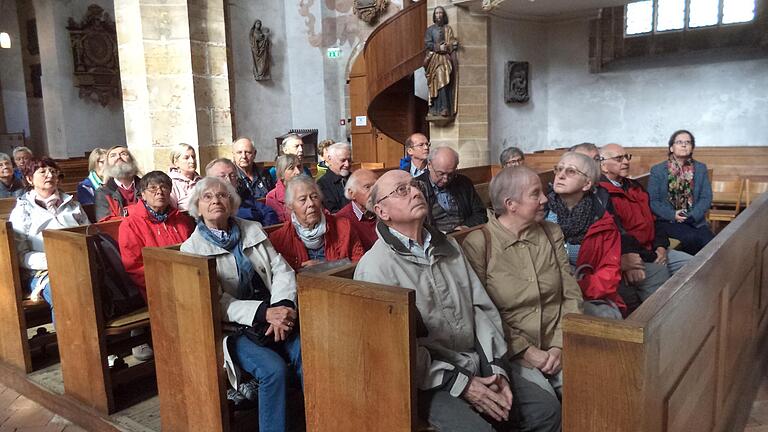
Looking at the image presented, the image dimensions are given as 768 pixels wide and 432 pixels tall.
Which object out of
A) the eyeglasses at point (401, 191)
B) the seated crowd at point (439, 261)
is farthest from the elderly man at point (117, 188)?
the eyeglasses at point (401, 191)

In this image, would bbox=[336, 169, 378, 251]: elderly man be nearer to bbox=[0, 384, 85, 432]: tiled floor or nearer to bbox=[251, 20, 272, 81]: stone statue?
bbox=[0, 384, 85, 432]: tiled floor

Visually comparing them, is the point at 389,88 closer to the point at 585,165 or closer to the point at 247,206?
the point at 247,206

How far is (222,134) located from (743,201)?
554cm

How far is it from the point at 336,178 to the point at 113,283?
1900 millimetres

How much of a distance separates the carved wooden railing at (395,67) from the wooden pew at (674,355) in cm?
693

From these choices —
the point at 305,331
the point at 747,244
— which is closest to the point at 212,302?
the point at 305,331

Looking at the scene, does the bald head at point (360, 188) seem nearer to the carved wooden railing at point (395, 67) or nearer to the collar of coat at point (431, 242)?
the collar of coat at point (431, 242)

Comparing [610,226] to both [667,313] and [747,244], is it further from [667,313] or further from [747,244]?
[667,313]

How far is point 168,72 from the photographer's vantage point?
5793 mm

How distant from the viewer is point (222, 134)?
20.4 ft

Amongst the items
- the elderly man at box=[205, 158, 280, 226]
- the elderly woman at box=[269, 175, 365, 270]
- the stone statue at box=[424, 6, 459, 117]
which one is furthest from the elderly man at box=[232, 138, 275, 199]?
the stone statue at box=[424, 6, 459, 117]

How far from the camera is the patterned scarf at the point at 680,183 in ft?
15.1

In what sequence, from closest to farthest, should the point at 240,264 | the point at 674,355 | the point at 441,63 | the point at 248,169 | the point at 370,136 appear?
the point at 674,355, the point at 240,264, the point at 248,169, the point at 441,63, the point at 370,136

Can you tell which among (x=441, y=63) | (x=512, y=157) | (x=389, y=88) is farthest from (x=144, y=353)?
(x=389, y=88)
